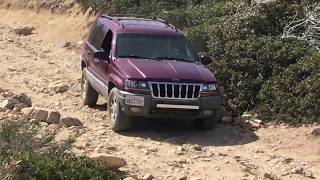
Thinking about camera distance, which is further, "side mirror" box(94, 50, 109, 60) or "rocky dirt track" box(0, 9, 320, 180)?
"side mirror" box(94, 50, 109, 60)

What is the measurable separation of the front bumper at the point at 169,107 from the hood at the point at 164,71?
0.31 m

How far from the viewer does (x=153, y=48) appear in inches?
449

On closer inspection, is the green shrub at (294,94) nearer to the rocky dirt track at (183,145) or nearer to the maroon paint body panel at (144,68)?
the rocky dirt track at (183,145)

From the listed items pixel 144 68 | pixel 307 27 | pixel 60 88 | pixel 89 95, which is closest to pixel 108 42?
pixel 89 95

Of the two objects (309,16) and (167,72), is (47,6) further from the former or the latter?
(167,72)

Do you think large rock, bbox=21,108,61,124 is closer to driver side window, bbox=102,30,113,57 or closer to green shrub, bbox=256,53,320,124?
driver side window, bbox=102,30,113,57

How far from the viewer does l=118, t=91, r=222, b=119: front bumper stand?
33.7 feet

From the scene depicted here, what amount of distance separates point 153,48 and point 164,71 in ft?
Result: 3.26

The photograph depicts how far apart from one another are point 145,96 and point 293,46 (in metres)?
4.09

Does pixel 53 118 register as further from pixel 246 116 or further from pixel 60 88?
pixel 246 116

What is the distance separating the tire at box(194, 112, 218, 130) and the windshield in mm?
1094

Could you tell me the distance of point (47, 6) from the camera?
25.3 meters

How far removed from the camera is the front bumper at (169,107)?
10266 millimetres

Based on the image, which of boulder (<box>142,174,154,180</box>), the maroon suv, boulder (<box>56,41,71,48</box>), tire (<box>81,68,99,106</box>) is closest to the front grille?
the maroon suv
